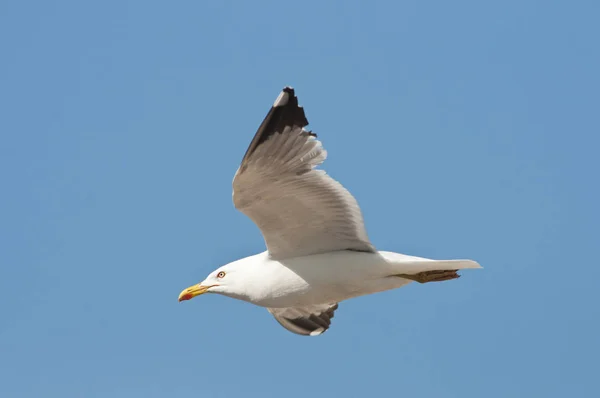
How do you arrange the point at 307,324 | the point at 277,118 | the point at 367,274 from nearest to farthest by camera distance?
the point at 277,118 < the point at 367,274 < the point at 307,324

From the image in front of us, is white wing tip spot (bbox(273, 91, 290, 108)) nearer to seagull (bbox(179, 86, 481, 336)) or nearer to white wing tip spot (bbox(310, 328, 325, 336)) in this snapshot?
seagull (bbox(179, 86, 481, 336))

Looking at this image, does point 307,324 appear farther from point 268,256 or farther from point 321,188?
point 321,188

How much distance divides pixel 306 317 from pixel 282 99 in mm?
3809

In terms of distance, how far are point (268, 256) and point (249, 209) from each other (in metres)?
0.91

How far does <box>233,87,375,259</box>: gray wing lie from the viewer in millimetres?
11000

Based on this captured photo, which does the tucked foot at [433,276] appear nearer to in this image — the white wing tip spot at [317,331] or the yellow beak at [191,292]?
the white wing tip spot at [317,331]

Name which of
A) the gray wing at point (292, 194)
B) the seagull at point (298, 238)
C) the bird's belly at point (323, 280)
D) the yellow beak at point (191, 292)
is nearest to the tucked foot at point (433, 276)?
the seagull at point (298, 238)

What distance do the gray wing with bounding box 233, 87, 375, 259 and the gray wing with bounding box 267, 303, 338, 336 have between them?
1.84 metres

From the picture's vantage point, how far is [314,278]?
12000 mm

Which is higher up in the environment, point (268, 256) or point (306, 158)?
point (306, 158)

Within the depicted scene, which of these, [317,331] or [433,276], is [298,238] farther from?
[317,331]

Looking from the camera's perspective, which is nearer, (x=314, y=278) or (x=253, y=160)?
(x=253, y=160)

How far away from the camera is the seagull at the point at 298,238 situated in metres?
11.0

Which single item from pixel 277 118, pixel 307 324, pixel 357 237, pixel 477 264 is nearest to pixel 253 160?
pixel 277 118
